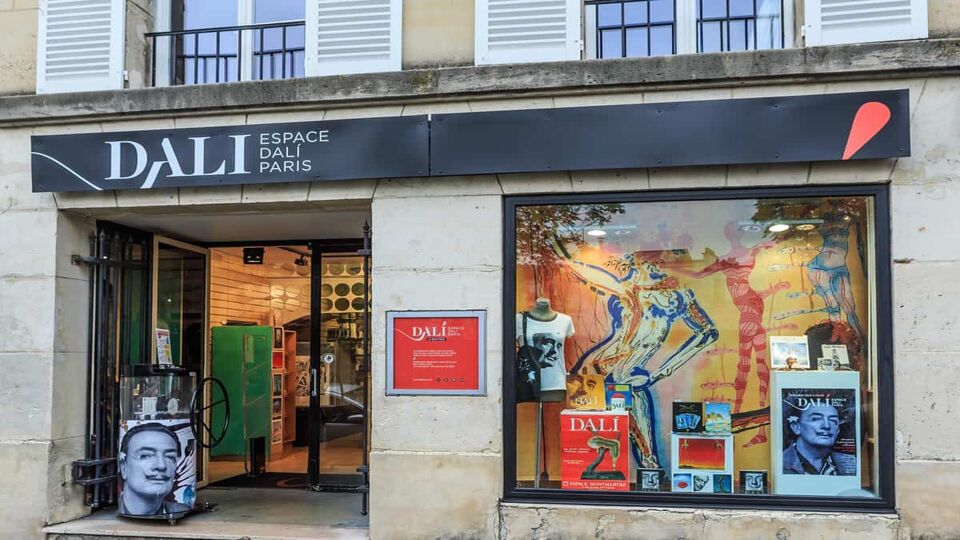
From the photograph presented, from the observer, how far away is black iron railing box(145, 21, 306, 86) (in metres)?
7.07

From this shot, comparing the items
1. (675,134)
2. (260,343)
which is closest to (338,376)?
(260,343)

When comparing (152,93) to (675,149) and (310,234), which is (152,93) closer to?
(310,234)

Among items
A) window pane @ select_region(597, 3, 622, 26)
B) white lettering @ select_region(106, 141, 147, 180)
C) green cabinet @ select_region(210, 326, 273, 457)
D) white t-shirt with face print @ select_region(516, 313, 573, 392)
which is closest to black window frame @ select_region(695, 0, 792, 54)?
window pane @ select_region(597, 3, 622, 26)

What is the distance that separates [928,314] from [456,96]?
3.72 m

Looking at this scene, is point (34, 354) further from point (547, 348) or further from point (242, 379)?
point (547, 348)

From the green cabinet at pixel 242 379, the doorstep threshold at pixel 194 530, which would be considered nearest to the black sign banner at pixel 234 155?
the doorstep threshold at pixel 194 530

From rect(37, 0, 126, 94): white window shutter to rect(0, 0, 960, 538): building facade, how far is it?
0.02 meters

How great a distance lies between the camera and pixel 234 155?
647 centimetres

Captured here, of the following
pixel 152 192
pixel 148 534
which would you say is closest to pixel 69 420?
pixel 148 534

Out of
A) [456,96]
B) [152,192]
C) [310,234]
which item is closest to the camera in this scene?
[456,96]

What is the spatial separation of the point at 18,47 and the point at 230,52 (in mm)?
1748

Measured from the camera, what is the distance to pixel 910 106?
5.75 metres

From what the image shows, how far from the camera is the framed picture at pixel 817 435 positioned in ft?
19.5

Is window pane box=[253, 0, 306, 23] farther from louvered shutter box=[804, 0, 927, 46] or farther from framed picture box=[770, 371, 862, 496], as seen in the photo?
framed picture box=[770, 371, 862, 496]
